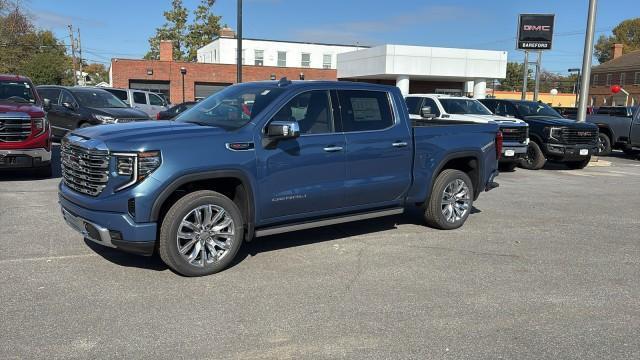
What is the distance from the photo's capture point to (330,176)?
5.95 metres

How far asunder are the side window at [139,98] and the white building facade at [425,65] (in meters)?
21.4

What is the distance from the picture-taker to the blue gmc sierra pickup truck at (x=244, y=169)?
→ 491cm

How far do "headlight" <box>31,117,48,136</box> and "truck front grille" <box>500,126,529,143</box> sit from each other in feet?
33.6

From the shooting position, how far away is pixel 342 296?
4879mm

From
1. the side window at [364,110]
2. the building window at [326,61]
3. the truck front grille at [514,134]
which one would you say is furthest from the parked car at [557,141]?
the building window at [326,61]

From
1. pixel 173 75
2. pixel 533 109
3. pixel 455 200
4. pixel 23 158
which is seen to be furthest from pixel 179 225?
pixel 173 75

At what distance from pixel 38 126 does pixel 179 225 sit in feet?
21.5

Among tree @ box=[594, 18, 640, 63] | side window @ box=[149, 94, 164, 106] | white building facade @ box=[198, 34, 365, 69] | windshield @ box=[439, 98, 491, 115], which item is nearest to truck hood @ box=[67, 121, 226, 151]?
windshield @ box=[439, 98, 491, 115]

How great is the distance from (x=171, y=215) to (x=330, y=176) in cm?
176

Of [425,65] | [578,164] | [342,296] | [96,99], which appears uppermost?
[425,65]

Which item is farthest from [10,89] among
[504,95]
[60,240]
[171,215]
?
[504,95]

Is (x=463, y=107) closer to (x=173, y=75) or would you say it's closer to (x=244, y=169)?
(x=244, y=169)

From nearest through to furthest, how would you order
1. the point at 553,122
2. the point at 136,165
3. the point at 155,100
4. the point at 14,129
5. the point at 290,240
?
the point at 136,165
the point at 290,240
the point at 14,129
the point at 553,122
the point at 155,100

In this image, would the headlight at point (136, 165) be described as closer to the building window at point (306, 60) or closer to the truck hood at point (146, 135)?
the truck hood at point (146, 135)
